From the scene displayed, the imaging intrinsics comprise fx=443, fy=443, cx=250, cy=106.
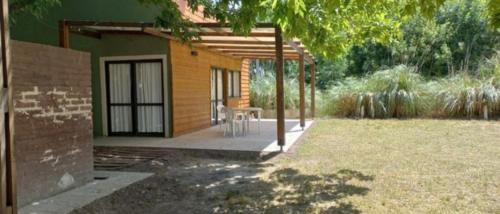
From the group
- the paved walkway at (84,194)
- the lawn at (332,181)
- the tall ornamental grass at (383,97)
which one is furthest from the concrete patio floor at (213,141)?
the tall ornamental grass at (383,97)

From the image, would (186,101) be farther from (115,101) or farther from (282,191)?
(282,191)

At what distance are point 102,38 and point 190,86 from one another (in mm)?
2412

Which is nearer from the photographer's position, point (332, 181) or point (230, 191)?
point (230, 191)

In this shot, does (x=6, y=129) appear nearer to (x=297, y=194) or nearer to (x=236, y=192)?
(x=236, y=192)

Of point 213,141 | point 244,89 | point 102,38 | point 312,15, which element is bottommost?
point 213,141

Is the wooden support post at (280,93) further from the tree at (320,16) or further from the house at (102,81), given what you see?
the tree at (320,16)

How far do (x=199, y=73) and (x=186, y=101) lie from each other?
129 cm

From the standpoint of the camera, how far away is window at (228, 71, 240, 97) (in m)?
15.2

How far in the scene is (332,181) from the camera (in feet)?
19.0

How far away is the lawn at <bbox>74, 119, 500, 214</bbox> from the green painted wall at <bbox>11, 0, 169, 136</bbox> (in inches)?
132

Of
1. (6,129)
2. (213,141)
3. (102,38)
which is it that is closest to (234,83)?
(102,38)

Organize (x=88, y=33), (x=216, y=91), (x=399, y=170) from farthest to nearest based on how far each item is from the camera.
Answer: (x=216, y=91) < (x=88, y=33) < (x=399, y=170)

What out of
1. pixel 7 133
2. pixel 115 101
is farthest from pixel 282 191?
pixel 115 101

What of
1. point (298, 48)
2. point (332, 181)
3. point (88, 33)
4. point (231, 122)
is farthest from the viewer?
point (298, 48)
